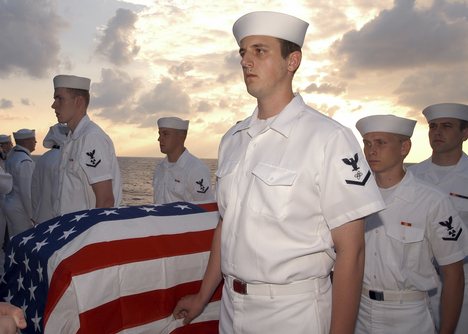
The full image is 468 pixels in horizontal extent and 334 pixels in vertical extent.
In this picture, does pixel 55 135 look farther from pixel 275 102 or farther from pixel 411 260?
pixel 411 260

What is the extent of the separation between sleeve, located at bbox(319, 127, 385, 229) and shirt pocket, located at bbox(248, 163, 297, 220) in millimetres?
133

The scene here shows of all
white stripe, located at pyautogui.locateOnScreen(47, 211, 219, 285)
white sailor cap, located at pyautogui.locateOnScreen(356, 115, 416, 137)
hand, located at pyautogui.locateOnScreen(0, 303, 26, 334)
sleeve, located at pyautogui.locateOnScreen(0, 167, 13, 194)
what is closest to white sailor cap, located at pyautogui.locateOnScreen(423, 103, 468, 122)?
white sailor cap, located at pyautogui.locateOnScreen(356, 115, 416, 137)

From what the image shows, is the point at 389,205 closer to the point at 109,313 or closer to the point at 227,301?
the point at 227,301

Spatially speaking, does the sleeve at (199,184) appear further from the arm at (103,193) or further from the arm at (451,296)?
the arm at (451,296)

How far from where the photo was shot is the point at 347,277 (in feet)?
5.54

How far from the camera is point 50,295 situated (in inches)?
85.2

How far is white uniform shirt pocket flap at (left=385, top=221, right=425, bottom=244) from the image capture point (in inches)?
107

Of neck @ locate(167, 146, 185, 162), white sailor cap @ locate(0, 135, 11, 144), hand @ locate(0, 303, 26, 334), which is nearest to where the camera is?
hand @ locate(0, 303, 26, 334)

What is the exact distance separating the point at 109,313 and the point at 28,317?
48 cm

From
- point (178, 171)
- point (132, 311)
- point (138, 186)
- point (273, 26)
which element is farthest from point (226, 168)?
point (138, 186)

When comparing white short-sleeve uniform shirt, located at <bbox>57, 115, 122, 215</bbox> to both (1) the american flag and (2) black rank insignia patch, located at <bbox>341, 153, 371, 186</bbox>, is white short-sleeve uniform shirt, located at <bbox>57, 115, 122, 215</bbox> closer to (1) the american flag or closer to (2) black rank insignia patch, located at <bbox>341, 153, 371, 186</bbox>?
(1) the american flag

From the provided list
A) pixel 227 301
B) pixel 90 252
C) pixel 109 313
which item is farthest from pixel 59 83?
pixel 227 301

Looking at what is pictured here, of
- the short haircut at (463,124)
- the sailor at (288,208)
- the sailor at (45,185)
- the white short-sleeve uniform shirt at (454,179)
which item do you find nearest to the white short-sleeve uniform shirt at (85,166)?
the sailor at (45,185)

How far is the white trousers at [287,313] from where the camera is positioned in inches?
70.2
